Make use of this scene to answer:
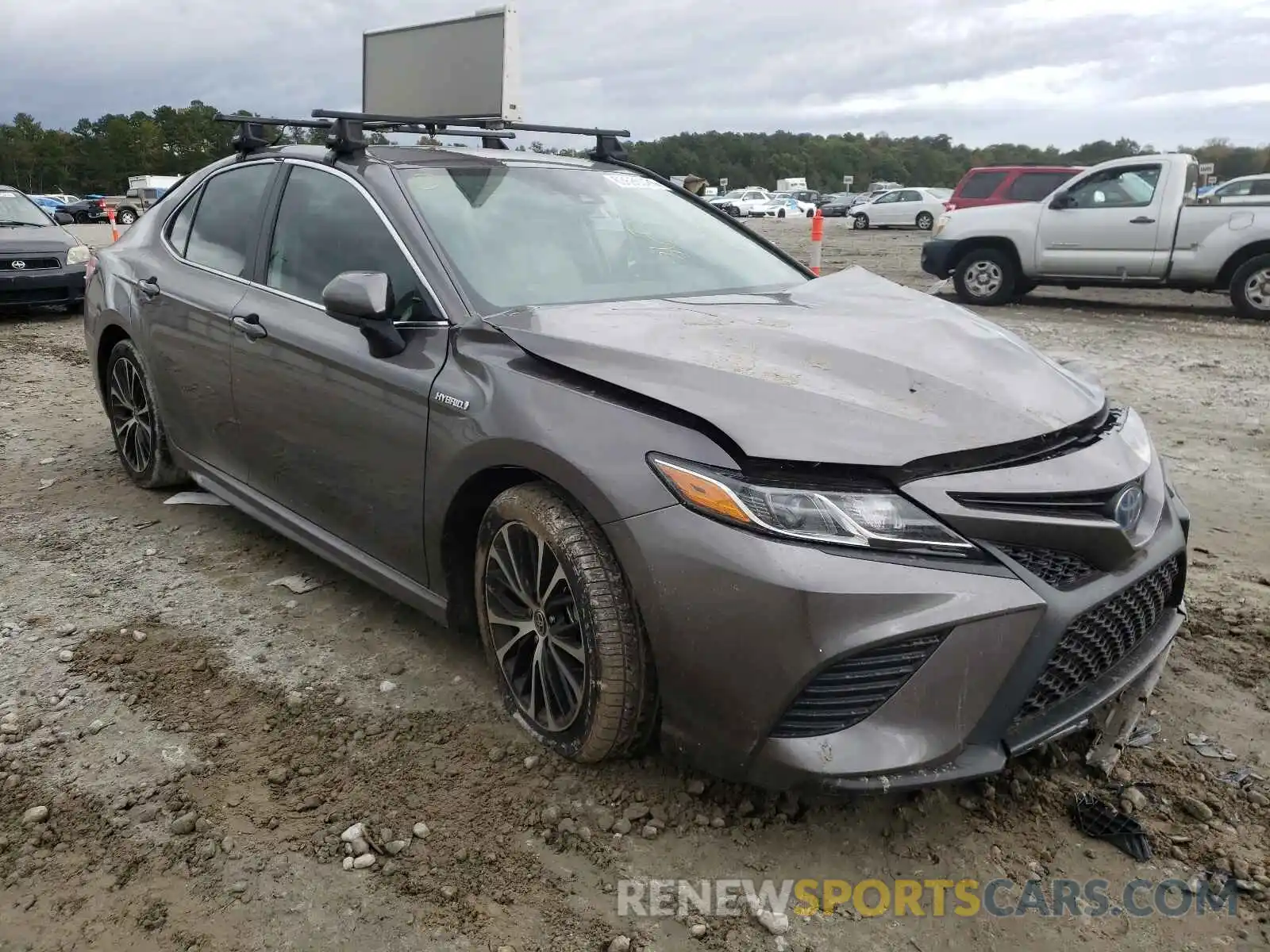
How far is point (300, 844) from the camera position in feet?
7.71

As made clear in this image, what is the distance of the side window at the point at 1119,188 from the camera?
1130 cm

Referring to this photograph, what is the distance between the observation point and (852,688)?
6.78 feet

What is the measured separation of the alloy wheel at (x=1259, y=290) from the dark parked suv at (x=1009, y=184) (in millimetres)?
5571

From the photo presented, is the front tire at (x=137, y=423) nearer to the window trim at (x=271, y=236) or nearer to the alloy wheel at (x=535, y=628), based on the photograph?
the window trim at (x=271, y=236)

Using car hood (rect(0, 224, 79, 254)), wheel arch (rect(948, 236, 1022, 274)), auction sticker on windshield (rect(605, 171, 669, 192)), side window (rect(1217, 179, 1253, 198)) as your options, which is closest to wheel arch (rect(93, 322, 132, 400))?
auction sticker on windshield (rect(605, 171, 669, 192))

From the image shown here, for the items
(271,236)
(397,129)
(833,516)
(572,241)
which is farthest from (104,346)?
(833,516)

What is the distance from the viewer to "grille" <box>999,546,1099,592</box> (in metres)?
2.13

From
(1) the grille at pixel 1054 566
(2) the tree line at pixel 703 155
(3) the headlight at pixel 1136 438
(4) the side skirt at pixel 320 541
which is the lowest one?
(4) the side skirt at pixel 320 541

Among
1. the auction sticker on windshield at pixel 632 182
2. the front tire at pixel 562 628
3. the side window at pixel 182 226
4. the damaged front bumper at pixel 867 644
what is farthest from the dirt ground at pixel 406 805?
the auction sticker on windshield at pixel 632 182

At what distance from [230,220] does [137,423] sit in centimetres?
126

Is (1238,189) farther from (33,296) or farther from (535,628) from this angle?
(535,628)

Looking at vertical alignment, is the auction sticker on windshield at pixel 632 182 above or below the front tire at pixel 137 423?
above

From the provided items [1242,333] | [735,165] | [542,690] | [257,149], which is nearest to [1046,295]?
[1242,333]

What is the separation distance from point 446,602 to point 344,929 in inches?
39.9
